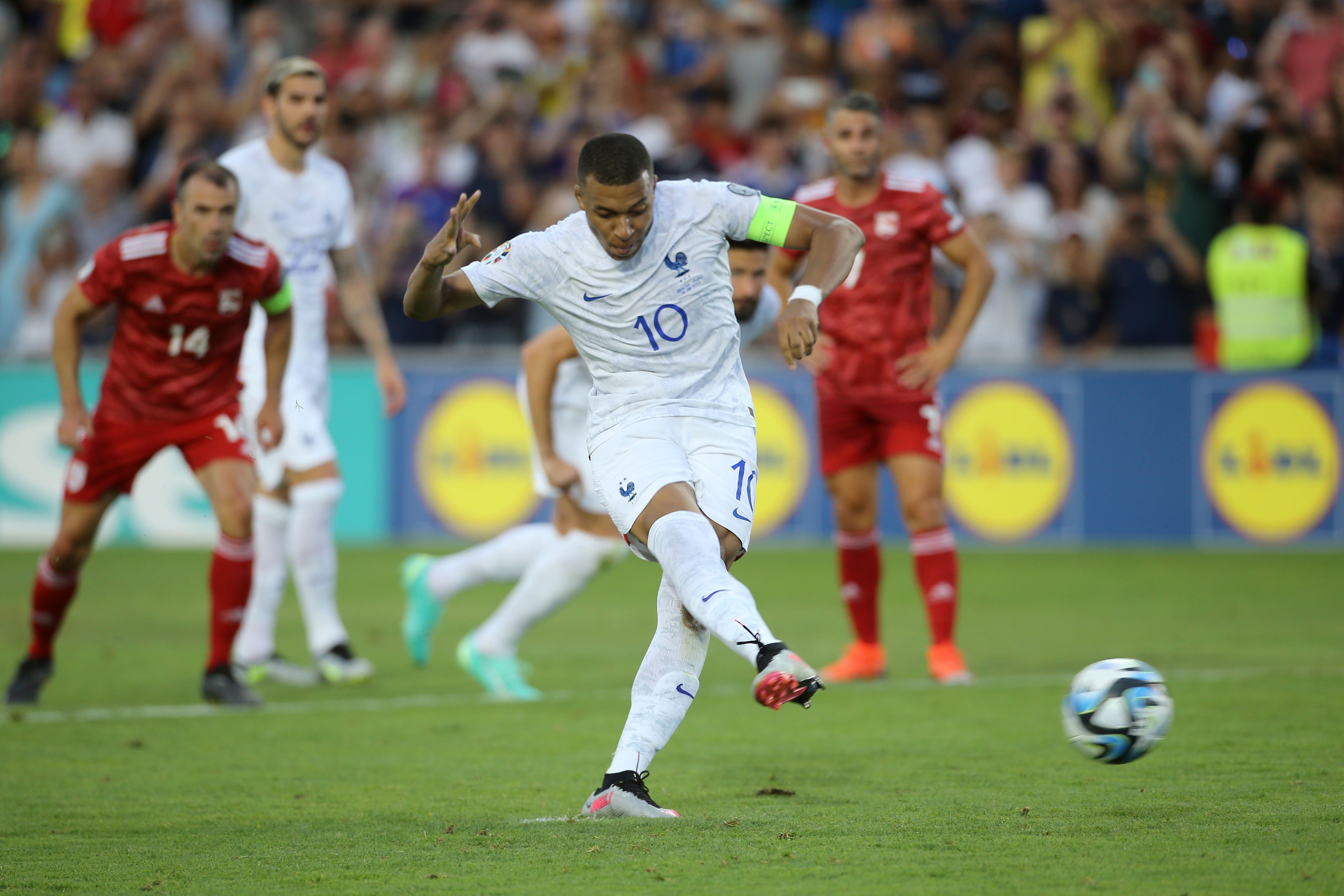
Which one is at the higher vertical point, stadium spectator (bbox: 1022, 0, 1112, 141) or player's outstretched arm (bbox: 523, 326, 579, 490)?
stadium spectator (bbox: 1022, 0, 1112, 141)

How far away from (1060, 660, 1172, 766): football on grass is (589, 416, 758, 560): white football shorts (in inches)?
46.5

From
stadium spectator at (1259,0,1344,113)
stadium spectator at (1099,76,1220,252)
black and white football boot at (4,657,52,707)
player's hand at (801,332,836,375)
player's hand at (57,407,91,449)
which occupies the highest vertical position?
stadium spectator at (1259,0,1344,113)

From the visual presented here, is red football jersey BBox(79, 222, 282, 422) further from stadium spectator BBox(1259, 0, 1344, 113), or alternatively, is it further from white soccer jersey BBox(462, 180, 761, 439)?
stadium spectator BBox(1259, 0, 1344, 113)

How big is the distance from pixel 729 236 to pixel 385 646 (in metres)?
5.41

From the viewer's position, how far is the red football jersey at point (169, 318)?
24.6 feet

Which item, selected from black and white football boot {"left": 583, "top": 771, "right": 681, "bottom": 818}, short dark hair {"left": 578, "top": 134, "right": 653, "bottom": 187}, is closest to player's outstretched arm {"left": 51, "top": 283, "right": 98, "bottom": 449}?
short dark hair {"left": 578, "top": 134, "right": 653, "bottom": 187}

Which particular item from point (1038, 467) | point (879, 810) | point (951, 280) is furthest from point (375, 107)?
point (879, 810)

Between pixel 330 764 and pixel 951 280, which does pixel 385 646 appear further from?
pixel 951 280

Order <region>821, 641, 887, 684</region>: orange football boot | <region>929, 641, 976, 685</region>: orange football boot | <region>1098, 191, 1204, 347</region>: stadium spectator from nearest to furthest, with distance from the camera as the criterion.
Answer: <region>929, 641, 976, 685</region>: orange football boot < <region>821, 641, 887, 684</region>: orange football boot < <region>1098, 191, 1204, 347</region>: stadium spectator

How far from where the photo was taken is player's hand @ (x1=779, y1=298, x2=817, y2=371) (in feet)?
16.0

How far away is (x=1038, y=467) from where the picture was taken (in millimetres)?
13977

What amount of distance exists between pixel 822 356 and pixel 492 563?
2010mm

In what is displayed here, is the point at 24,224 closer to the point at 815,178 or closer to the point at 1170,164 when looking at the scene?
the point at 815,178

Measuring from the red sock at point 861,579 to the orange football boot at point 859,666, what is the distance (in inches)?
1.7
